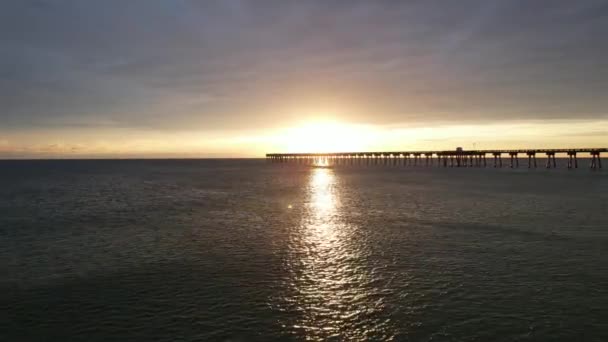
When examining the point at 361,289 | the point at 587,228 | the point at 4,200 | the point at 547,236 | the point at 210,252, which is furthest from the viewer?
the point at 4,200

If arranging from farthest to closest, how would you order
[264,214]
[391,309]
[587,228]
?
[264,214]
[587,228]
[391,309]

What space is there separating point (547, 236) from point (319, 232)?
14.5 m

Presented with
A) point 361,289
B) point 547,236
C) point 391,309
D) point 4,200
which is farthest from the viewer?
point 4,200

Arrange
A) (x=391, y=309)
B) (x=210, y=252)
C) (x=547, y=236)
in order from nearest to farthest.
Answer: (x=391, y=309)
(x=210, y=252)
(x=547, y=236)

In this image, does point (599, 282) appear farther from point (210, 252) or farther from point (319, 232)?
point (210, 252)

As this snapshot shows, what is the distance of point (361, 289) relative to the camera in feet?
48.3

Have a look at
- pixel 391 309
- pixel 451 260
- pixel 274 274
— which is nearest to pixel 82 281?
pixel 274 274

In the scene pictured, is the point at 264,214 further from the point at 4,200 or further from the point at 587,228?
the point at 4,200

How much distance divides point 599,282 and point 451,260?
227 inches

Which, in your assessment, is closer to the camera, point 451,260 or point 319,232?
point 451,260

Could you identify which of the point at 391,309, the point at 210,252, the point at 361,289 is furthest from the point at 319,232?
the point at 391,309

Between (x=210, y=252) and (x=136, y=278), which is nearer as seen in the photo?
(x=136, y=278)

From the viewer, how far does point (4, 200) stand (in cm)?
4966

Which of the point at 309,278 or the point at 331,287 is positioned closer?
the point at 331,287
